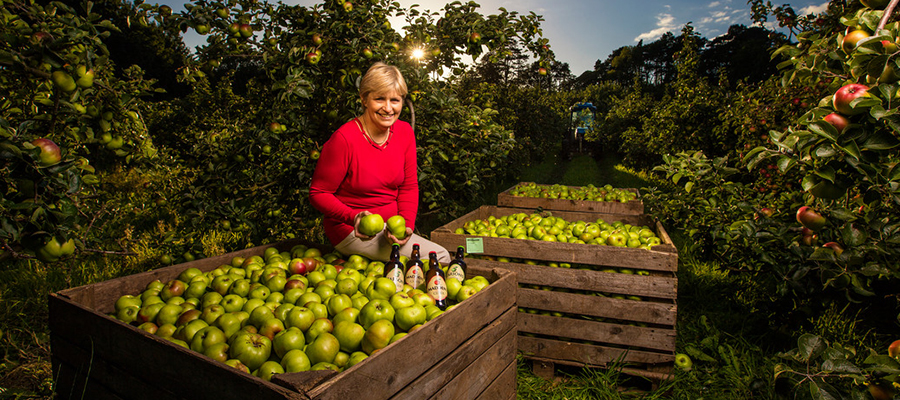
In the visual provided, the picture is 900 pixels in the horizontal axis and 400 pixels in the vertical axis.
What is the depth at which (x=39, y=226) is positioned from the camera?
1.52 meters

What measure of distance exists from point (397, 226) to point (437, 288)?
631 mm

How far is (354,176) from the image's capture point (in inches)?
114

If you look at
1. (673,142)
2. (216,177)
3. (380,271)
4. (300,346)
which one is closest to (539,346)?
(380,271)

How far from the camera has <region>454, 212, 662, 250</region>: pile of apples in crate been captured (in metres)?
3.45

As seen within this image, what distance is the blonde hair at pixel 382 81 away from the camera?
9.20 feet

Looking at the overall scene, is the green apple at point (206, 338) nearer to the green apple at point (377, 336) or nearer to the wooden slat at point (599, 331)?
the green apple at point (377, 336)

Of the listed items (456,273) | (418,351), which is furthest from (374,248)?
(418,351)

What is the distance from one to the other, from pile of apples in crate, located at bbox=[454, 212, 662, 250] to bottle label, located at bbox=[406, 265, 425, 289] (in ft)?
4.50

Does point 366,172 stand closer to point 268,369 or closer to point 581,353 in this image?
point 268,369

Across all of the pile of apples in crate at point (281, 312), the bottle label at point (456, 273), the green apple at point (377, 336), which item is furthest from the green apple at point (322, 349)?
the bottle label at point (456, 273)

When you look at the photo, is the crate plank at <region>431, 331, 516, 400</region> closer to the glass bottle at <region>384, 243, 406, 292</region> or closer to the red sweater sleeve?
the glass bottle at <region>384, 243, 406, 292</region>

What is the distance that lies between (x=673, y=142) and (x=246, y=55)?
961 cm

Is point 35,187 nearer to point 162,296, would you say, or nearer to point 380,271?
point 162,296

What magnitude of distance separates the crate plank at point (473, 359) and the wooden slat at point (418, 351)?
0.03m
